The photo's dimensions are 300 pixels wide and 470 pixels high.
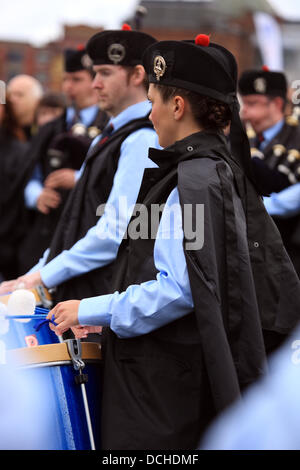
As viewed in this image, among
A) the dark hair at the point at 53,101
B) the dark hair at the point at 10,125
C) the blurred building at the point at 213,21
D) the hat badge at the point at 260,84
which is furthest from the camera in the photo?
the blurred building at the point at 213,21

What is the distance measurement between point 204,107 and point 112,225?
3.09ft

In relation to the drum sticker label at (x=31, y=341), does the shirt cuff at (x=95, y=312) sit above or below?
above

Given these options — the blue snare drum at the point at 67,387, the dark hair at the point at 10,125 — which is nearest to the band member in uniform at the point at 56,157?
the dark hair at the point at 10,125

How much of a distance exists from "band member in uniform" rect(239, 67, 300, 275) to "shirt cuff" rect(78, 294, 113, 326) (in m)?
2.45

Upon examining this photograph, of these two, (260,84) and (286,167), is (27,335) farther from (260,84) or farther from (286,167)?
(260,84)

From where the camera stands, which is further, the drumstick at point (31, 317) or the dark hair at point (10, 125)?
the dark hair at point (10, 125)

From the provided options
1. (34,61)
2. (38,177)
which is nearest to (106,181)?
(38,177)

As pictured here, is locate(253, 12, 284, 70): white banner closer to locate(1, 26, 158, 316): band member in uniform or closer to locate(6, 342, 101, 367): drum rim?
locate(1, 26, 158, 316): band member in uniform

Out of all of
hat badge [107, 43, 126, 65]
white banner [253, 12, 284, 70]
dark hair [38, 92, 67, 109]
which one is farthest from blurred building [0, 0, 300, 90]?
hat badge [107, 43, 126, 65]

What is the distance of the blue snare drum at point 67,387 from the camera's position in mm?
2514

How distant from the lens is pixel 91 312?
2.65 m

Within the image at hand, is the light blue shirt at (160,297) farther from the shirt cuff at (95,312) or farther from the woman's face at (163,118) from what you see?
the woman's face at (163,118)

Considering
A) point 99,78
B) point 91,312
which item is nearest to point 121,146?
point 99,78
